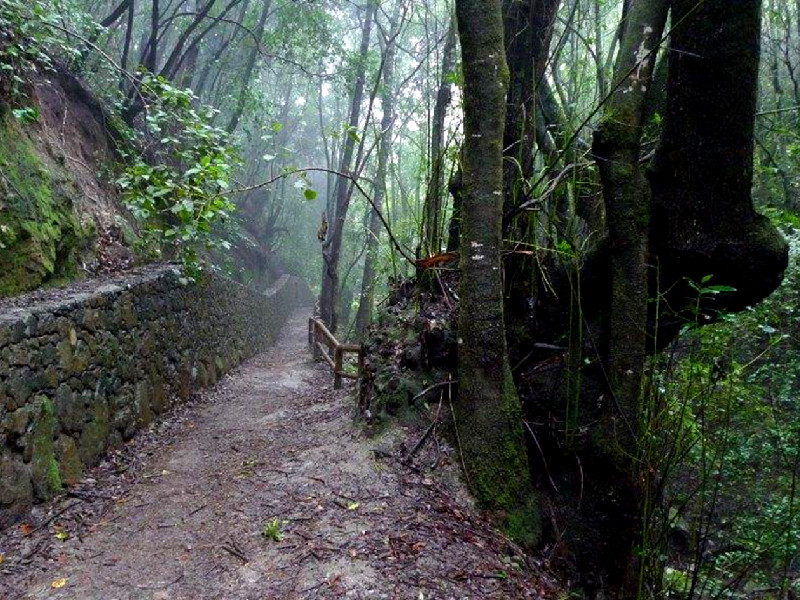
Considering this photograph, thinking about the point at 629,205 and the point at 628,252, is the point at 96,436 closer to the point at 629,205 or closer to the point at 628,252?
the point at 628,252

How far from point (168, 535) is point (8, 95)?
4853 millimetres

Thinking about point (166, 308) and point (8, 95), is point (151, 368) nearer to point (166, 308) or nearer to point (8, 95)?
point (166, 308)

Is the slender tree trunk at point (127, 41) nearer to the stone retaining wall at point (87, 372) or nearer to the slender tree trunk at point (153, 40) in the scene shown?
the slender tree trunk at point (153, 40)

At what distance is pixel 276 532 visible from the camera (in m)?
3.45

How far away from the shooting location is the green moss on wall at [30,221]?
196 inches

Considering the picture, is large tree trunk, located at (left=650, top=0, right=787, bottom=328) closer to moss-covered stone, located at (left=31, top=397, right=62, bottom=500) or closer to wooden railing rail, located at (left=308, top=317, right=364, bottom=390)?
wooden railing rail, located at (left=308, top=317, right=364, bottom=390)

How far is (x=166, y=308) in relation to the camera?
723 cm

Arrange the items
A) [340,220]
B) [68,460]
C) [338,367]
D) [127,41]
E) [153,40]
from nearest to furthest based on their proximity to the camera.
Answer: [68,460]
[338,367]
[127,41]
[153,40]
[340,220]

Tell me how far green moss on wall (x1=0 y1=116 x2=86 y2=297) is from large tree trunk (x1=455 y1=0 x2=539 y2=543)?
396 cm

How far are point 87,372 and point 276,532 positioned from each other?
8.78 feet

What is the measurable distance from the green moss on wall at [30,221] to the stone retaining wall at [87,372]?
1.25 feet

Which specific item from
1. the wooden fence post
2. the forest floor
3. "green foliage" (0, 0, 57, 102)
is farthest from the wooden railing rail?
"green foliage" (0, 0, 57, 102)

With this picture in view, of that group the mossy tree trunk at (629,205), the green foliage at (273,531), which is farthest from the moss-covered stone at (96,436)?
the mossy tree trunk at (629,205)

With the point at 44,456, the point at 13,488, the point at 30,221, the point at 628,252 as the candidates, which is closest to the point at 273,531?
the point at 13,488
